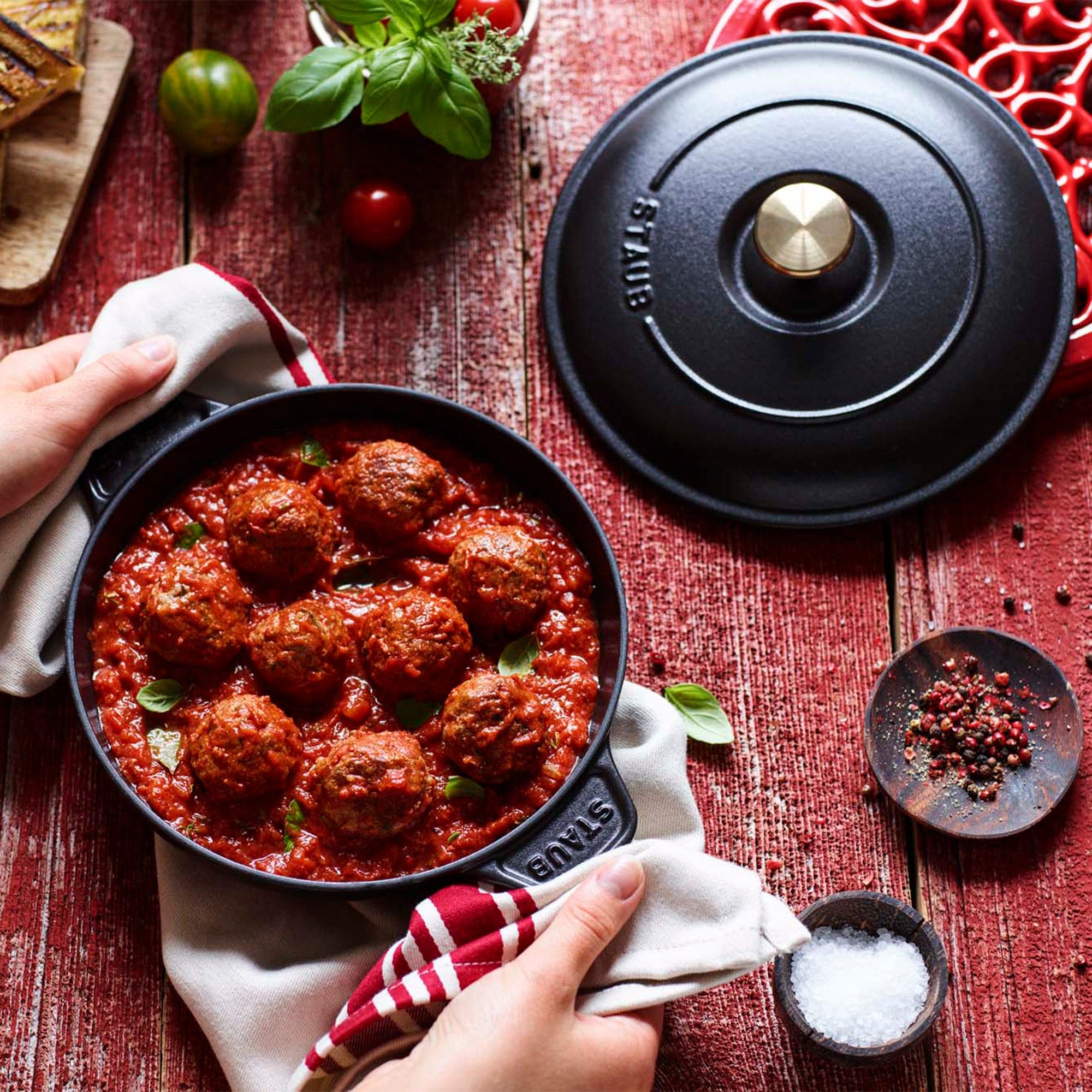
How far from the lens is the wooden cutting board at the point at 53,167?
357cm

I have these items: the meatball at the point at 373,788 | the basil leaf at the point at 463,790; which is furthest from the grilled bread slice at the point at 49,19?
the basil leaf at the point at 463,790

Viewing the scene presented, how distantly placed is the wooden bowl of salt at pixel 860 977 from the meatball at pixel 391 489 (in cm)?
146

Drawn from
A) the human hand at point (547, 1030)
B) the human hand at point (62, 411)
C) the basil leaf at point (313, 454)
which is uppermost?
the human hand at point (62, 411)

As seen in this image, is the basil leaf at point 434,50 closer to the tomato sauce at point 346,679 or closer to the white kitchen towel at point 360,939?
the tomato sauce at point 346,679

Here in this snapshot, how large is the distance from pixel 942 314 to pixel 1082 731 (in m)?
1.22

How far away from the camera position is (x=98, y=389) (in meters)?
3.12

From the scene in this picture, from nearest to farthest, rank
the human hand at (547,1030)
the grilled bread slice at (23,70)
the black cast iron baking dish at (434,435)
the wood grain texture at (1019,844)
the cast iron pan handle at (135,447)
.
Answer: the human hand at (547,1030)
the black cast iron baking dish at (434,435)
the cast iron pan handle at (135,447)
the wood grain texture at (1019,844)
the grilled bread slice at (23,70)

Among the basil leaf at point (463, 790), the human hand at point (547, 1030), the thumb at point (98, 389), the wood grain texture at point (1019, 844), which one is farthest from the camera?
the wood grain texture at point (1019, 844)

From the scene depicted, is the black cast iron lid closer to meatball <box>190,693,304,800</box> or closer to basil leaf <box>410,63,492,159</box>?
basil leaf <box>410,63,492,159</box>

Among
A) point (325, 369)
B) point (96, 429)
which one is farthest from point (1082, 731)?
point (96, 429)

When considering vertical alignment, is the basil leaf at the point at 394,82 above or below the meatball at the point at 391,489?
above

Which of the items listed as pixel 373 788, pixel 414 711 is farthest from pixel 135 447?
pixel 373 788

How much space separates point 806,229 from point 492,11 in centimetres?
107

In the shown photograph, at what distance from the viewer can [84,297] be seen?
3.65 m
